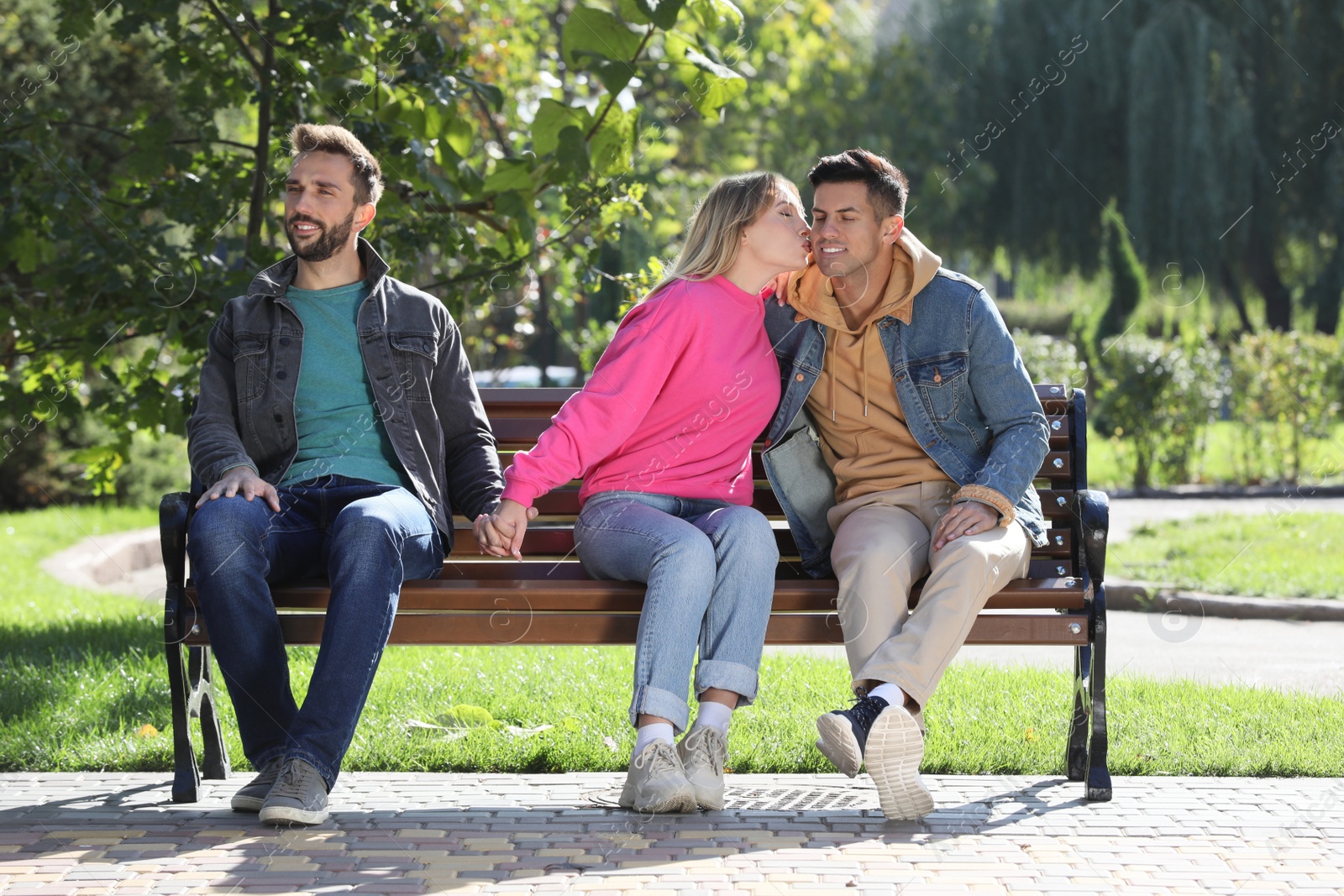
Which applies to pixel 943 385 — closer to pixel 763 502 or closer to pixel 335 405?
pixel 763 502

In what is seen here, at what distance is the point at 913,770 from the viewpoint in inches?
123

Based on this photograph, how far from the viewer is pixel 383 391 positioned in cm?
368

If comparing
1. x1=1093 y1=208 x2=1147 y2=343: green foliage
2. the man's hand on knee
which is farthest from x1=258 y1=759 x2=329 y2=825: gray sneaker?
x1=1093 y1=208 x2=1147 y2=343: green foliage

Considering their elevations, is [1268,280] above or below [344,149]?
above

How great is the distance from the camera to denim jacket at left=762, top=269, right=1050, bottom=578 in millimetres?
3561

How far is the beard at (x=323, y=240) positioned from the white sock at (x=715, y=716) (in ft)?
5.17

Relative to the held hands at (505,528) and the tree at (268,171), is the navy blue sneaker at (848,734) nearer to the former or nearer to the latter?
the held hands at (505,528)

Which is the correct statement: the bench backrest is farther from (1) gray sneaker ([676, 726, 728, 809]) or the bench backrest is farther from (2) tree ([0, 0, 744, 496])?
(2) tree ([0, 0, 744, 496])

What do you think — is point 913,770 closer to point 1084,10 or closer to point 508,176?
point 508,176

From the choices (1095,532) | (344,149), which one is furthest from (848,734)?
(344,149)

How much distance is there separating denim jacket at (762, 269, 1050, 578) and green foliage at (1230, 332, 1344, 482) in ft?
30.2

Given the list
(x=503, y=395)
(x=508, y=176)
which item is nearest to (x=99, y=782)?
(x=503, y=395)

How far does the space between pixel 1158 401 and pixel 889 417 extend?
932cm

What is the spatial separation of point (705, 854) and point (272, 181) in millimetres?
3474
